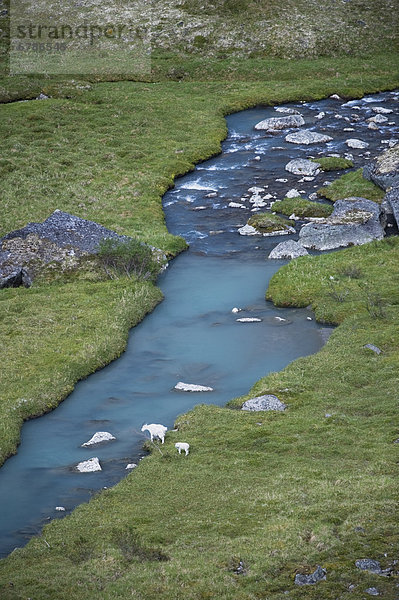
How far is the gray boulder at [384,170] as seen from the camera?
6200cm

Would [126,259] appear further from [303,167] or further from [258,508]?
[258,508]

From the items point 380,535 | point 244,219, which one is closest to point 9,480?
point 380,535

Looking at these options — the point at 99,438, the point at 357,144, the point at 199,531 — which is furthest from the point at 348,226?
the point at 199,531

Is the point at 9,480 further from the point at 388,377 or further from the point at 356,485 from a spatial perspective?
the point at 388,377

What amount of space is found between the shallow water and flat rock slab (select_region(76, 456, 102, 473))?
0.28 metres

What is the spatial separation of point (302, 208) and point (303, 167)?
9748 millimetres

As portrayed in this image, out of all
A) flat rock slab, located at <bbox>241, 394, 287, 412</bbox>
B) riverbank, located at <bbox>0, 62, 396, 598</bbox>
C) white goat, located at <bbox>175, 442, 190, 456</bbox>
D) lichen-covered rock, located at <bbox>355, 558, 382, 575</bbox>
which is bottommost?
flat rock slab, located at <bbox>241, 394, 287, 412</bbox>

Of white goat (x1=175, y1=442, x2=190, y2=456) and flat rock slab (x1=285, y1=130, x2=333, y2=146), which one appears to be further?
flat rock slab (x1=285, y1=130, x2=333, y2=146)

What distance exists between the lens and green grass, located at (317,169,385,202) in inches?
2442

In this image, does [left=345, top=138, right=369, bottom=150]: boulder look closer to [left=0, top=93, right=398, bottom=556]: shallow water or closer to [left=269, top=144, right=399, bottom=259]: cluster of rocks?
[left=0, top=93, right=398, bottom=556]: shallow water

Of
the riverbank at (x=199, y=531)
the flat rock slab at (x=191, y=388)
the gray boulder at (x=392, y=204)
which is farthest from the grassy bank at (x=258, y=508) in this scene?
the gray boulder at (x=392, y=204)

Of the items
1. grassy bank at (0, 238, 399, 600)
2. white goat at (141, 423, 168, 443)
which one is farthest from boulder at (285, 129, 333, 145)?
white goat at (141, 423, 168, 443)

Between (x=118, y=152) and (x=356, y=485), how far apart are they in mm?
52954

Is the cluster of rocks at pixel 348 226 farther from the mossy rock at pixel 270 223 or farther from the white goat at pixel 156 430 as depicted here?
the white goat at pixel 156 430
